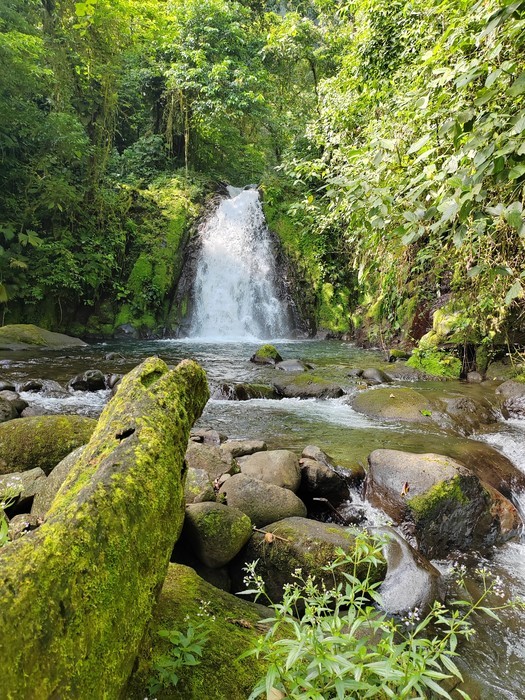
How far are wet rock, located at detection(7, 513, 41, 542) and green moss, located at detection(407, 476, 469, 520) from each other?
123 inches

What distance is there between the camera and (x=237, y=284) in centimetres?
1703

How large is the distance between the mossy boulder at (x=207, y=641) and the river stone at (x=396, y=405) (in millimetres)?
5038

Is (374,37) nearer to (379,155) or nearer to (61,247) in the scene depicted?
(379,155)

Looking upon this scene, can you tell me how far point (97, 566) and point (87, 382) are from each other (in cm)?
749

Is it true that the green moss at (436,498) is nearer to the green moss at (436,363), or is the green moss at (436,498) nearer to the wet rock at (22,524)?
the wet rock at (22,524)

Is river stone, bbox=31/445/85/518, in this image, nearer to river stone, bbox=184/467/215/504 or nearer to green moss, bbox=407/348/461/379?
river stone, bbox=184/467/215/504

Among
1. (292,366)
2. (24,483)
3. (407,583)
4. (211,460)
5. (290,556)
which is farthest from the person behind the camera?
(292,366)

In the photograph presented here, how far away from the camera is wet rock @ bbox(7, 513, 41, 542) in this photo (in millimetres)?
2652

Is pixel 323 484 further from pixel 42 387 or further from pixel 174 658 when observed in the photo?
pixel 42 387

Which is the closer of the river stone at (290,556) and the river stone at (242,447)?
the river stone at (290,556)

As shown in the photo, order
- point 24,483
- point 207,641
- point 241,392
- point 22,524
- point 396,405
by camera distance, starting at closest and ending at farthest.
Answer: point 207,641 < point 22,524 < point 24,483 < point 396,405 < point 241,392

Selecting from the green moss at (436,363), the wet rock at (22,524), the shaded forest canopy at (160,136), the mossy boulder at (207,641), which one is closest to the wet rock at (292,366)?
the shaded forest canopy at (160,136)

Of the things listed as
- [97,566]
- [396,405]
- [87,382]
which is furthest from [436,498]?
[87,382]

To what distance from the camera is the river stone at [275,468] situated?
415cm
